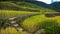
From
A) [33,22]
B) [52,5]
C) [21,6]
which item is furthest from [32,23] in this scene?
[52,5]

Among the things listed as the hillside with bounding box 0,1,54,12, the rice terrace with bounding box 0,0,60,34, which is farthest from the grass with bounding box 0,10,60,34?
the hillside with bounding box 0,1,54,12

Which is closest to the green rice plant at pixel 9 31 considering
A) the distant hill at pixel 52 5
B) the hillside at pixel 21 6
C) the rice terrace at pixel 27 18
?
the rice terrace at pixel 27 18

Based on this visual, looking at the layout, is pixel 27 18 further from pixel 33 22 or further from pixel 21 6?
pixel 21 6

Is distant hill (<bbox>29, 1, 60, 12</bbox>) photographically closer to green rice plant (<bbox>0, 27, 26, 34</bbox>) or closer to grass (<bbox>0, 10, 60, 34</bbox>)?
grass (<bbox>0, 10, 60, 34</bbox>)

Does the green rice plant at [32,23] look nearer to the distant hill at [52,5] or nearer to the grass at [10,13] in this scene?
the grass at [10,13]

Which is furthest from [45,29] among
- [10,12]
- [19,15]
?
[10,12]

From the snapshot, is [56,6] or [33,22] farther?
[56,6]

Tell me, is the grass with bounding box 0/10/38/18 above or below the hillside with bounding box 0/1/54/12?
below
